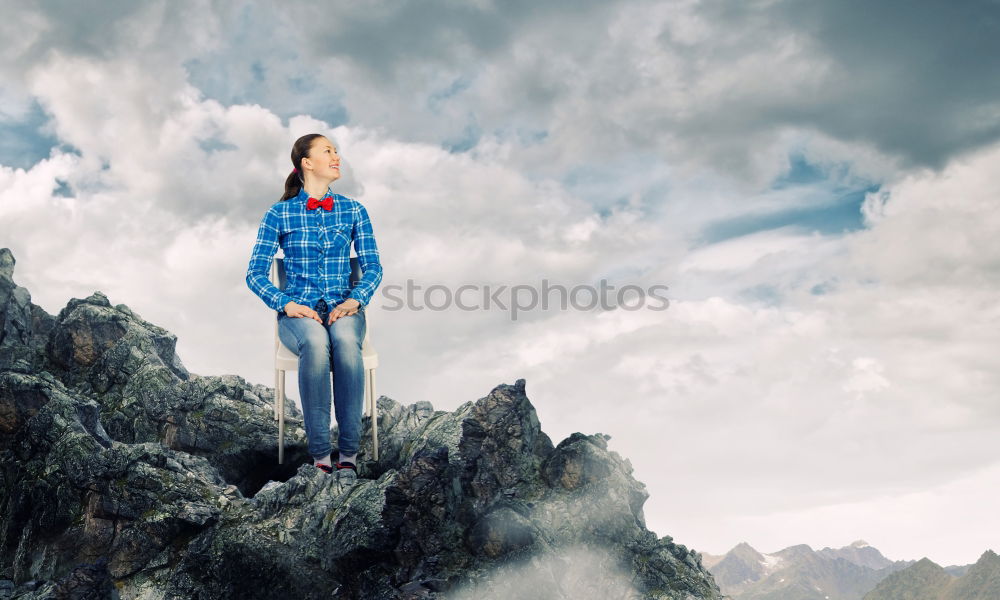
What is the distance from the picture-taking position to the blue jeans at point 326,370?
1356cm

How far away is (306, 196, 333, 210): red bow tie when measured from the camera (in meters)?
14.2

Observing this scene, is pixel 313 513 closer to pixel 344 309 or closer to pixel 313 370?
pixel 313 370

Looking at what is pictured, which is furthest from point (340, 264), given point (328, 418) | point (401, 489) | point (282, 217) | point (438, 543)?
point (438, 543)

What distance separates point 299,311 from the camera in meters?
13.4

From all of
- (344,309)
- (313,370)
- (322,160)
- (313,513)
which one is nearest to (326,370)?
(313,370)

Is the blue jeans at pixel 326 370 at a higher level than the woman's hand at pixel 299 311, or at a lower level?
lower

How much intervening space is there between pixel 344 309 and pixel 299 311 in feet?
2.75

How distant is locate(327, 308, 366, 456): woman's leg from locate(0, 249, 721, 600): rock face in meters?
1.14

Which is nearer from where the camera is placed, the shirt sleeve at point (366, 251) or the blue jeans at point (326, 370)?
the blue jeans at point (326, 370)

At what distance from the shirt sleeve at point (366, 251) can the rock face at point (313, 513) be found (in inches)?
139

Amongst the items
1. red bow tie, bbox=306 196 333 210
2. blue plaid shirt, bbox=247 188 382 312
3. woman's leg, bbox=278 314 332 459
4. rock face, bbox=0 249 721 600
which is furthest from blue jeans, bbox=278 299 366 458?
red bow tie, bbox=306 196 333 210

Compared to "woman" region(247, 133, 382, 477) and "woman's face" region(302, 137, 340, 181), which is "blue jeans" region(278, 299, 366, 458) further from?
"woman's face" region(302, 137, 340, 181)

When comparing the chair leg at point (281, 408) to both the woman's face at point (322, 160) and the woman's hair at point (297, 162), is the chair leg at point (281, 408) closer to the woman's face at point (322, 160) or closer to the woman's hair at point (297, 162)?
the woman's hair at point (297, 162)

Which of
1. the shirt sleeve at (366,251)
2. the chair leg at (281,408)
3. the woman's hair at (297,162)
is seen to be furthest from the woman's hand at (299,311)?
the woman's hair at (297,162)
